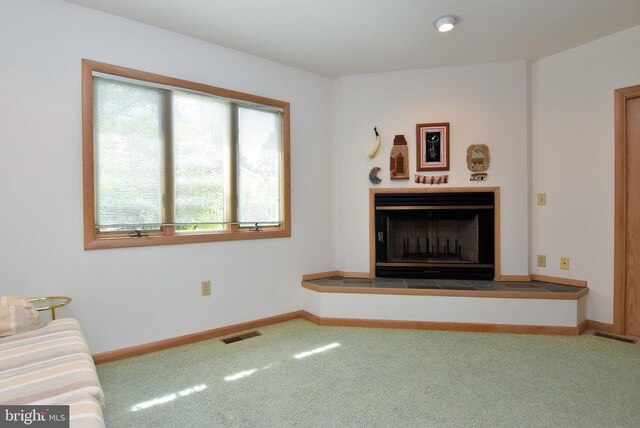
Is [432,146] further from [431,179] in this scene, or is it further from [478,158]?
[478,158]

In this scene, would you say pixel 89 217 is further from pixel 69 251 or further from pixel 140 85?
pixel 140 85

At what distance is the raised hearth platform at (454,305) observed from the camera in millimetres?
2861

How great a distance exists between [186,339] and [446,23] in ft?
9.95

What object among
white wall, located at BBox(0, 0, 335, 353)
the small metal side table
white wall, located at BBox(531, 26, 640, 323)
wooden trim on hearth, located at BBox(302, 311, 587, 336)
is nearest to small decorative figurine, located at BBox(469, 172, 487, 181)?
white wall, located at BBox(531, 26, 640, 323)

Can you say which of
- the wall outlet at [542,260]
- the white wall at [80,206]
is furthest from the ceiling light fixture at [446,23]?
the wall outlet at [542,260]

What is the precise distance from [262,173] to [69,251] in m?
1.56

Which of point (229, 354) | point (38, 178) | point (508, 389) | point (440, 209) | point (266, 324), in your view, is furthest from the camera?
point (440, 209)

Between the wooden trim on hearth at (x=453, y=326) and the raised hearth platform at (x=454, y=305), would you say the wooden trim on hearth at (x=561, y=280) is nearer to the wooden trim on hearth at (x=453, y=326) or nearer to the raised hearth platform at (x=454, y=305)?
the raised hearth platform at (x=454, y=305)

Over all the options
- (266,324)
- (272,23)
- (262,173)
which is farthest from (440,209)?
(272,23)

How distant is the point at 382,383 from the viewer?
207cm

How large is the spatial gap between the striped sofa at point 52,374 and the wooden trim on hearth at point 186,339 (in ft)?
2.45

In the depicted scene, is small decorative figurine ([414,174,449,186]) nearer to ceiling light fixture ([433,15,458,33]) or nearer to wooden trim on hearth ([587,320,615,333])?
ceiling light fixture ([433,15,458,33])

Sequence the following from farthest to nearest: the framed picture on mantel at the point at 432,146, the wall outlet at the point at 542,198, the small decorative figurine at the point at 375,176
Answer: the small decorative figurine at the point at 375,176
the framed picture on mantel at the point at 432,146
the wall outlet at the point at 542,198

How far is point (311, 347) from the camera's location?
264 cm
